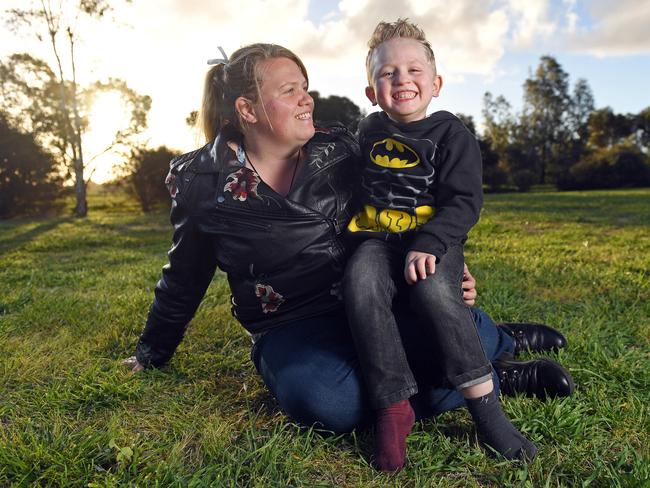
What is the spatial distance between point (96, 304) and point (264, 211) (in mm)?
2559

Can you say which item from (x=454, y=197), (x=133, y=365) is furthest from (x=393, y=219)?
(x=133, y=365)

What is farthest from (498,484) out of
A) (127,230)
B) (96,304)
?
(127,230)

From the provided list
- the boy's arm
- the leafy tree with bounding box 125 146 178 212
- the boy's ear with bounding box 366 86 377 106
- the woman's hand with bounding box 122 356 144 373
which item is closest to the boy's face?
the boy's ear with bounding box 366 86 377 106

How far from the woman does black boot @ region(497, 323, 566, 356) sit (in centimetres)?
42

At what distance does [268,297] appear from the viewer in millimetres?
2727

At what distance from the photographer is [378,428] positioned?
2180 millimetres

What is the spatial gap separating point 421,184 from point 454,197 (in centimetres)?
17

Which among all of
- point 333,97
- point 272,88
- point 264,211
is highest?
point 333,97

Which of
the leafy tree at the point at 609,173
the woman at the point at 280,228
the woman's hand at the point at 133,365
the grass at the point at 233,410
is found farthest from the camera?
the leafy tree at the point at 609,173

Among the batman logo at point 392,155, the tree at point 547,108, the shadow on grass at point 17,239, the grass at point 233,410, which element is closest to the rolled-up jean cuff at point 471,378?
the grass at point 233,410

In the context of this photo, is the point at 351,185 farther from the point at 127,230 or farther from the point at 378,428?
the point at 127,230

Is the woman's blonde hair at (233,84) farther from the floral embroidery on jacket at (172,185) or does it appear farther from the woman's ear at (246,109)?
the floral embroidery on jacket at (172,185)

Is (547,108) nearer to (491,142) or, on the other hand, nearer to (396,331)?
(491,142)

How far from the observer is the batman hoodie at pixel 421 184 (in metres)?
2.32
